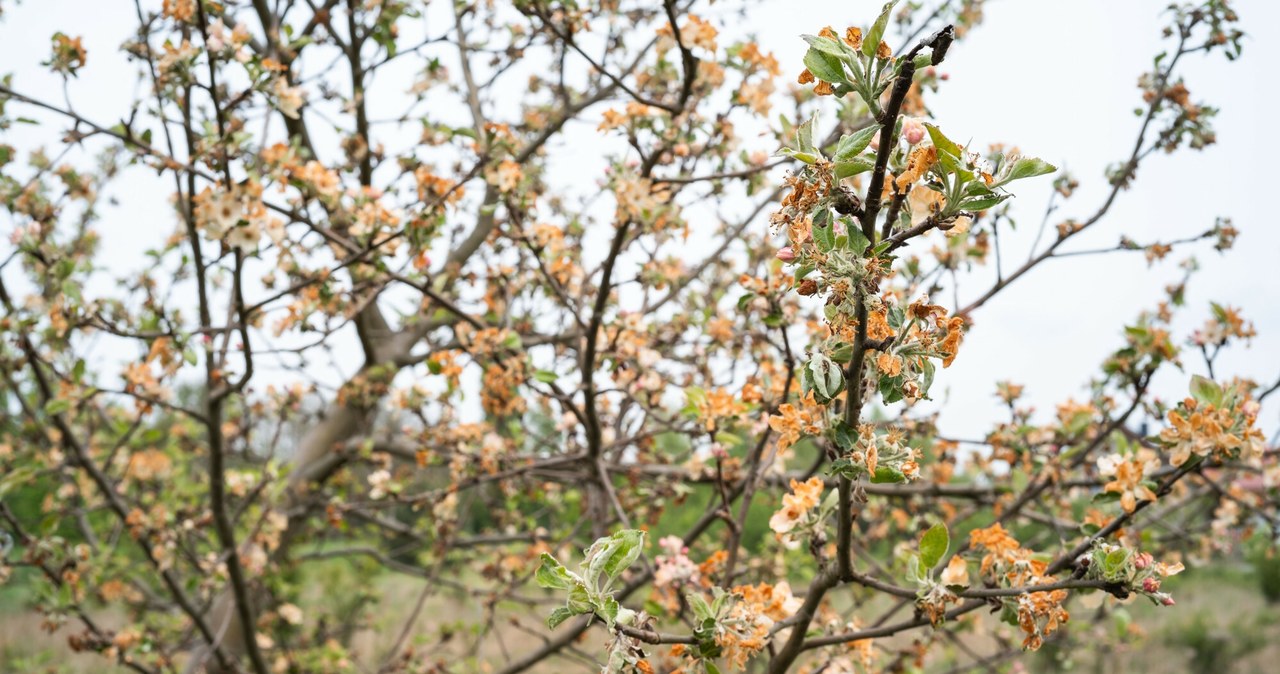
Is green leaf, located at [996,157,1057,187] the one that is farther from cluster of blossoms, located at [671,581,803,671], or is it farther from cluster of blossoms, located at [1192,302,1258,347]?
cluster of blossoms, located at [1192,302,1258,347]

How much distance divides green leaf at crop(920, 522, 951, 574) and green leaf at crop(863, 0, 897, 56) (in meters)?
0.58

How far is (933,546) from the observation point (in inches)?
40.4

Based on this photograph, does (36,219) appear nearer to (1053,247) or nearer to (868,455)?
(868,455)

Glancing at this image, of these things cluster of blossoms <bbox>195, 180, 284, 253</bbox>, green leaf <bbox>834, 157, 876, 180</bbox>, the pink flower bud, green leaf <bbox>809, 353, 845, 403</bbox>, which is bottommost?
green leaf <bbox>809, 353, 845, 403</bbox>

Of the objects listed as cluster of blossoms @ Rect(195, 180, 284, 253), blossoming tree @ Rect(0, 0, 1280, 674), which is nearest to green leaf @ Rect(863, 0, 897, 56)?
blossoming tree @ Rect(0, 0, 1280, 674)

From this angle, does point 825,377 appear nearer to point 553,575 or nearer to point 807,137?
point 807,137

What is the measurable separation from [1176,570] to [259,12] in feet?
11.6

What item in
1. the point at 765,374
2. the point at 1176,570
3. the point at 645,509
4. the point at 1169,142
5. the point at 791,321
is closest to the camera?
the point at 1176,570

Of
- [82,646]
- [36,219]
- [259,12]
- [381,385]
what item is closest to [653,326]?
[381,385]

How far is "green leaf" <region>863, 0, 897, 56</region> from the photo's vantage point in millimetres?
706

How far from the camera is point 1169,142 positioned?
2363 mm

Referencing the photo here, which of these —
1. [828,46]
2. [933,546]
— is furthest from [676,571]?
[828,46]

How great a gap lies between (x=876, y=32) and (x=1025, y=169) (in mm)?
195

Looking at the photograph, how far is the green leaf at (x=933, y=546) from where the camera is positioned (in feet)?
3.34
